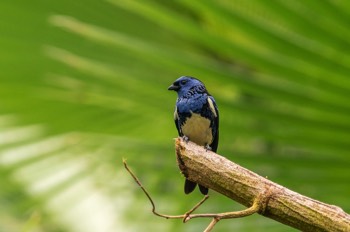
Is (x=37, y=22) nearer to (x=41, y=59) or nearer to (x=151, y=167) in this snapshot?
(x=41, y=59)

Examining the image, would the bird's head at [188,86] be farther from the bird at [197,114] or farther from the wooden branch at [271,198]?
the wooden branch at [271,198]

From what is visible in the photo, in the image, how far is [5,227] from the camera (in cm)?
348

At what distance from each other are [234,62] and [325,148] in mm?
286

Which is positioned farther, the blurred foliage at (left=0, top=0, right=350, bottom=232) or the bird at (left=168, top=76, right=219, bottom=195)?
the blurred foliage at (left=0, top=0, right=350, bottom=232)

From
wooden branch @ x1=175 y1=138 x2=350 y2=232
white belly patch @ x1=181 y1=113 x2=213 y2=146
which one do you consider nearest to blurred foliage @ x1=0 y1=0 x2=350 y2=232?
white belly patch @ x1=181 y1=113 x2=213 y2=146

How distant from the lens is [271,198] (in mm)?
993

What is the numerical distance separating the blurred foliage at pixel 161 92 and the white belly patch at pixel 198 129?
0.26 metres

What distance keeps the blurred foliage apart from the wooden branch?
39 centimetres

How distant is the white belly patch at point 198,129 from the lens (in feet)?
4.04

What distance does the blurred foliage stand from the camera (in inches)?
66.4

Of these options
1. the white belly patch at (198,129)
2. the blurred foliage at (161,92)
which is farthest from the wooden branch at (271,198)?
the blurred foliage at (161,92)

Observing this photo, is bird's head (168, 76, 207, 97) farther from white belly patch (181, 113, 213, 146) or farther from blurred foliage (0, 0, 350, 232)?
blurred foliage (0, 0, 350, 232)

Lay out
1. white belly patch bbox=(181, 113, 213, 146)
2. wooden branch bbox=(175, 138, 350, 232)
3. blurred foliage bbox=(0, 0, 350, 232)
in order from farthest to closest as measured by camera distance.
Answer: blurred foliage bbox=(0, 0, 350, 232) → white belly patch bbox=(181, 113, 213, 146) → wooden branch bbox=(175, 138, 350, 232)

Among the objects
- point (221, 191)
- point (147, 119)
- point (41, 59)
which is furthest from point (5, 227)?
point (221, 191)
